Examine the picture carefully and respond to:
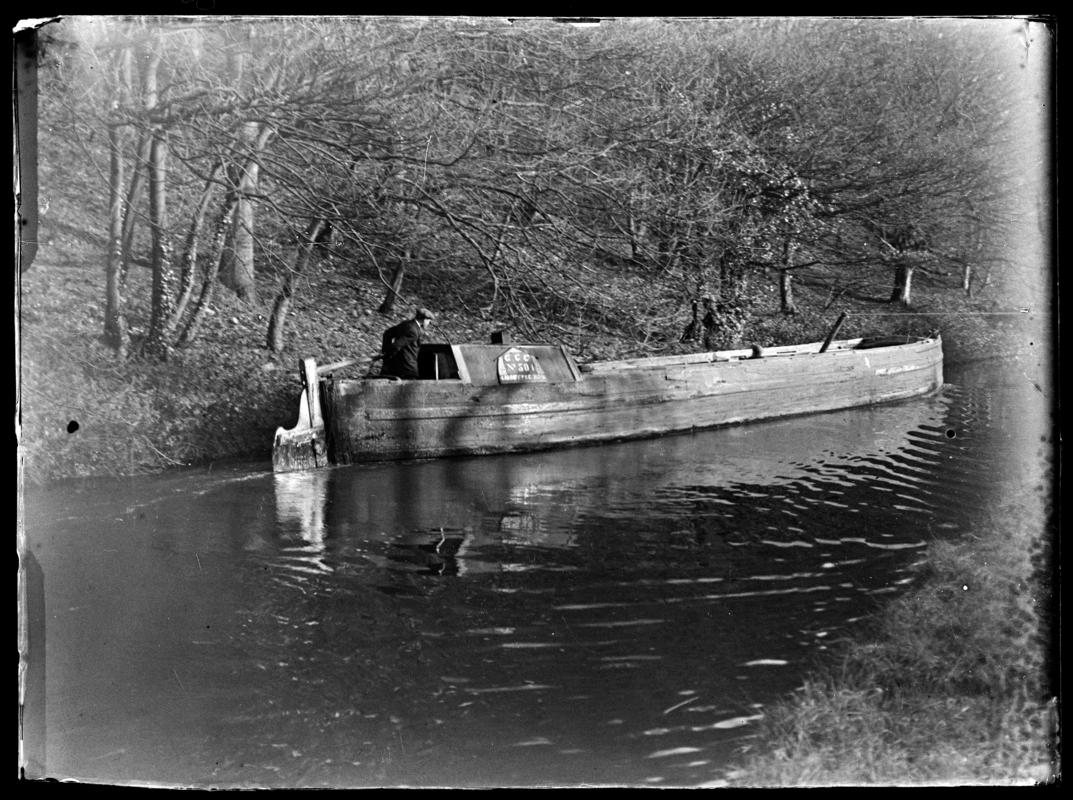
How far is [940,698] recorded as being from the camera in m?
5.87

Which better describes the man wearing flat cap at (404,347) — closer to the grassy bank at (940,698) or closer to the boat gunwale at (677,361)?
the boat gunwale at (677,361)

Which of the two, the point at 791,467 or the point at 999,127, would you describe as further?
the point at 791,467

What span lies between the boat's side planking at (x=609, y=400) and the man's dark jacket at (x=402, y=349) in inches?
19.4

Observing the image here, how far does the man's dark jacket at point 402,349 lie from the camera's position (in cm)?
1341

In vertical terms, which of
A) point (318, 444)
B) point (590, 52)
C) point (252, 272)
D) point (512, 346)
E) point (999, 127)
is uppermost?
point (590, 52)

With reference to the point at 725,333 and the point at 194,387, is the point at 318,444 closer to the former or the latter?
the point at 194,387

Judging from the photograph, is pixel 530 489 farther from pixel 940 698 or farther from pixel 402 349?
pixel 940 698

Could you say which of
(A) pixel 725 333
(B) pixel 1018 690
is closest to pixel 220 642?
(B) pixel 1018 690

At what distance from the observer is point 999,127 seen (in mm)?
9297

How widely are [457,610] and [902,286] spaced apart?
13988 millimetres

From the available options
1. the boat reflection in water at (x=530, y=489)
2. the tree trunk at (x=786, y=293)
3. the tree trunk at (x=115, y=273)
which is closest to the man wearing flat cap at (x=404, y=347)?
the boat reflection in water at (x=530, y=489)

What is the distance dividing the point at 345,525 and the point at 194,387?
4881 millimetres

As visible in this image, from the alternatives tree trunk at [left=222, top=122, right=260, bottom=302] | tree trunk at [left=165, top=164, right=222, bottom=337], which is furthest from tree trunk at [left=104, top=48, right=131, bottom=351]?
tree trunk at [left=222, top=122, right=260, bottom=302]

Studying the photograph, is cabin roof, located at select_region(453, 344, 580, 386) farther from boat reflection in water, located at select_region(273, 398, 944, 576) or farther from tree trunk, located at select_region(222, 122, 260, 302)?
tree trunk, located at select_region(222, 122, 260, 302)
